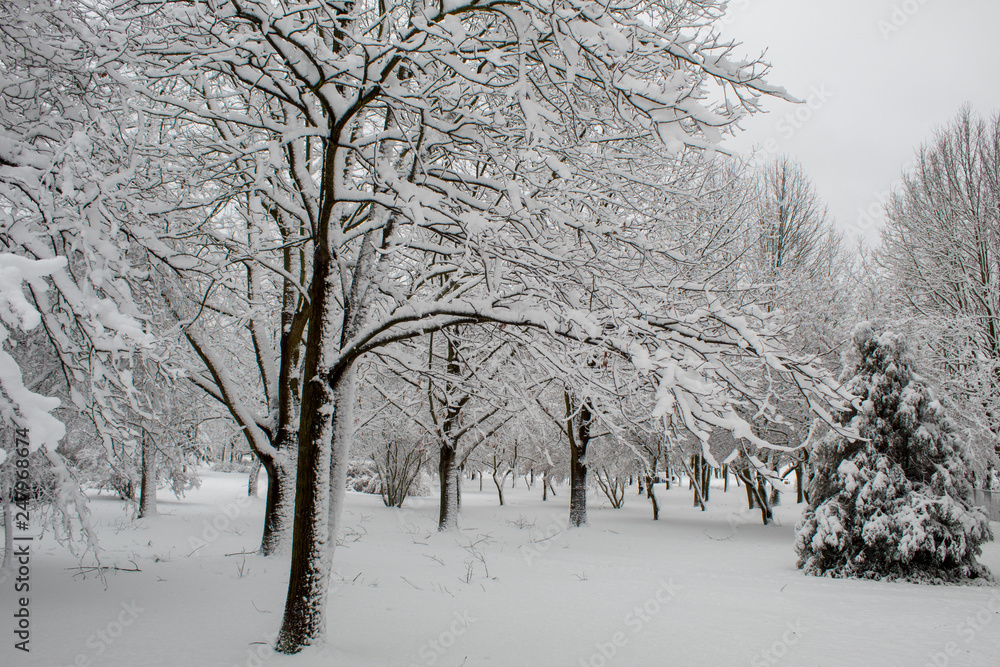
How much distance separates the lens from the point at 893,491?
31.1ft

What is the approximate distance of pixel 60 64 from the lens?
4438 millimetres

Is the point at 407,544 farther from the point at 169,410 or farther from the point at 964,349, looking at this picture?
the point at 964,349

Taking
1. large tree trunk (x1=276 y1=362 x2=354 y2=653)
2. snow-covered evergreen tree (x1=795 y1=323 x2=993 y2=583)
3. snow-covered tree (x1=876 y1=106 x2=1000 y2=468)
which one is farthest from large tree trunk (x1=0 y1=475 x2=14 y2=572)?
snow-covered tree (x1=876 y1=106 x2=1000 y2=468)

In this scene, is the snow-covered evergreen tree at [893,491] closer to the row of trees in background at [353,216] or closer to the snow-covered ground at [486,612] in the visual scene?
the snow-covered ground at [486,612]

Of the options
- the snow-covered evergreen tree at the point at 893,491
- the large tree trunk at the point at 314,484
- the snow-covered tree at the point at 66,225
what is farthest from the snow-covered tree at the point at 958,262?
the snow-covered tree at the point at 66,225

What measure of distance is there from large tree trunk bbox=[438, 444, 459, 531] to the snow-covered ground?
2.88m

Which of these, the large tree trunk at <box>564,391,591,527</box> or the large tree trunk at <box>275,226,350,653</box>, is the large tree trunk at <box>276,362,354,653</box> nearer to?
the large tree trunk at <box>275,226,350,653</box>

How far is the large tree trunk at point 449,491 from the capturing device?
43.9 feet

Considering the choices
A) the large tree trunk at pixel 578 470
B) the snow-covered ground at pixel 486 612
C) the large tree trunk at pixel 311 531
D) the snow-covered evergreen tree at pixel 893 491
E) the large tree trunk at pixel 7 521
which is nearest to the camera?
the large tree trunk at pixel 311 531

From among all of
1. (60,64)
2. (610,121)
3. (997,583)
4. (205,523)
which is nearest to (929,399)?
(997,583)

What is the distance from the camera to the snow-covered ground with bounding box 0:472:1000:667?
466 cm

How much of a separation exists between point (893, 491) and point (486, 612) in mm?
7645

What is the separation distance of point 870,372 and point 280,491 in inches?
414

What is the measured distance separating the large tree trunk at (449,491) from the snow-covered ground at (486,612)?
2.88 meters
